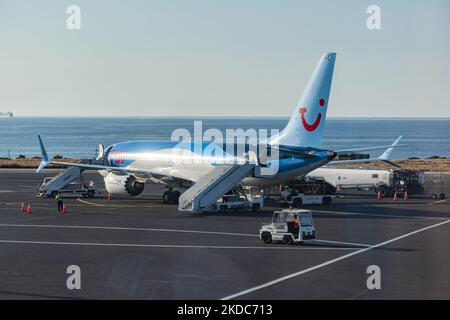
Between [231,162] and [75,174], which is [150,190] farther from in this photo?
[231,162]

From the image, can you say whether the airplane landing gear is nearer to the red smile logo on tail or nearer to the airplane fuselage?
the airplane fuselage

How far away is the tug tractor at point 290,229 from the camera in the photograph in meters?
43.5

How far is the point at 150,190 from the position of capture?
85.4 metres

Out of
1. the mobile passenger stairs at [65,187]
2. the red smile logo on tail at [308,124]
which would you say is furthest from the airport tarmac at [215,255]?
the mobile passenger stairs at [65,187]

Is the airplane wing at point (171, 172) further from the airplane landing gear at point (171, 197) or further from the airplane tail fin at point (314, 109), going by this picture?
the airplane tail fin at point (314, 109)

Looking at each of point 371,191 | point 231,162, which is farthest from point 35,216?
point 371,191

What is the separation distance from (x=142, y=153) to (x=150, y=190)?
11517 mm

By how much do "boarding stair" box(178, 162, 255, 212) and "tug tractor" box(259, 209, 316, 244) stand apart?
15341 mm

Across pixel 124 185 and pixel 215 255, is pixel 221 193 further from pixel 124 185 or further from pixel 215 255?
pixel 215 255

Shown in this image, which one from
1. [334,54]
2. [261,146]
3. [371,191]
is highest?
[334,54]

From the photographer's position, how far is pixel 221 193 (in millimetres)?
60250

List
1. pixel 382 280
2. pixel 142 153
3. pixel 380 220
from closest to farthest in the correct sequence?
pixel 382 280, pixel 380 220, pixel 142 153

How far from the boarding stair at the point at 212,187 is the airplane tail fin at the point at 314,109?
4763 mm

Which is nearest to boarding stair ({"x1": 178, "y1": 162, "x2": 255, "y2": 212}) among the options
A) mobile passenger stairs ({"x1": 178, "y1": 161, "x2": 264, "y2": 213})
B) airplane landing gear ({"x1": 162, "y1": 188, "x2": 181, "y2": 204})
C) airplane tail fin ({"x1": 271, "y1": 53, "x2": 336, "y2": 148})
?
mobile passenger stairs ({"x1": 178, "y1": 161, "x2": 264, "y2": 213})
